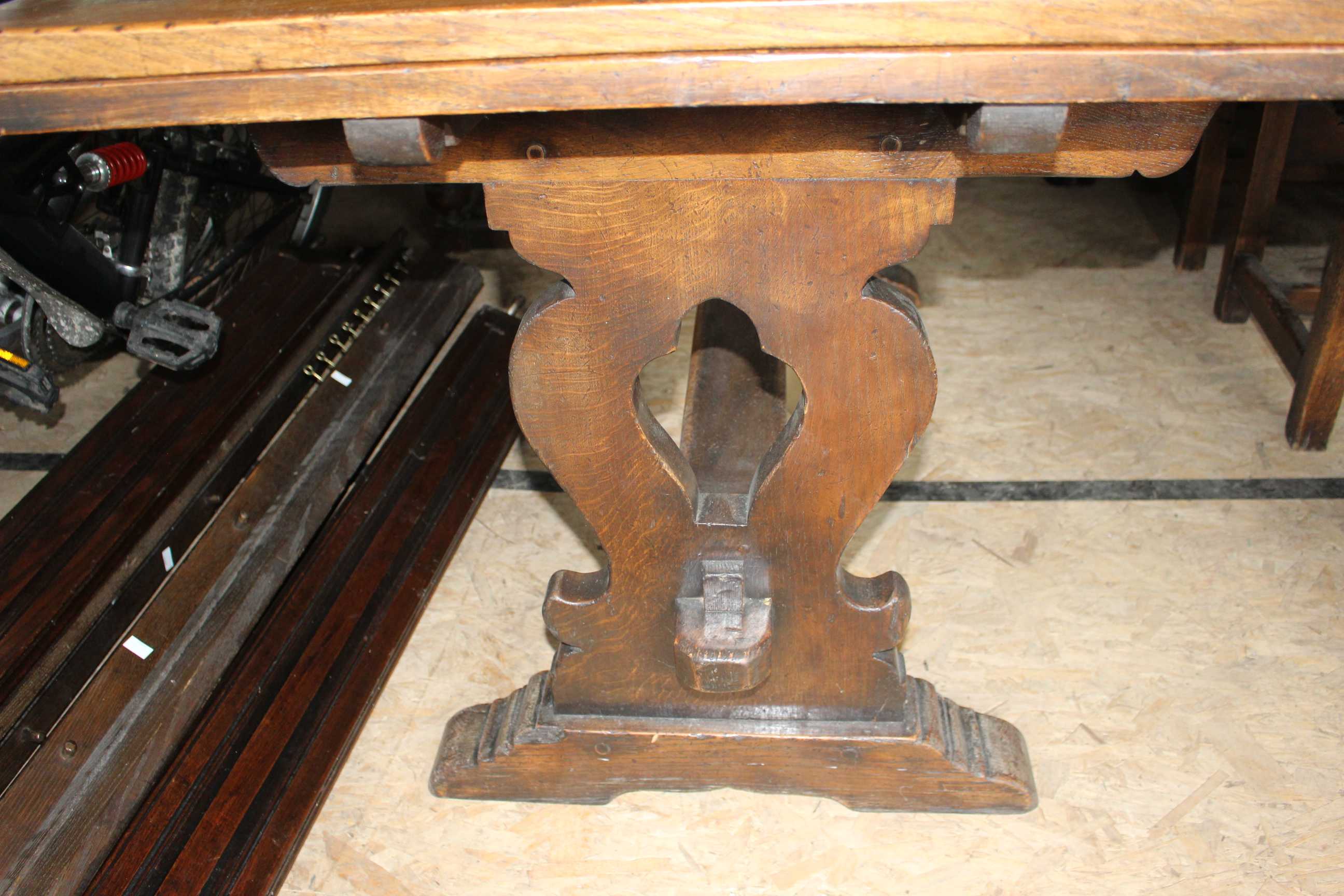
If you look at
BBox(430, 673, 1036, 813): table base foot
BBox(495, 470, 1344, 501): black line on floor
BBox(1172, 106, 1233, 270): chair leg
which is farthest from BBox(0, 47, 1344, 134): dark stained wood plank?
BBox(1172, 106, 1233, 270): chair leg

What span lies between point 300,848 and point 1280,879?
4.63 feet

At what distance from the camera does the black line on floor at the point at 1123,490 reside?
2295 millimetres

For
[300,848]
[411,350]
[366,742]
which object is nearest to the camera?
[300,848]

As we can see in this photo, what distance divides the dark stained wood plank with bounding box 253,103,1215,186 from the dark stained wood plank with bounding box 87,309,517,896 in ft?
3.29

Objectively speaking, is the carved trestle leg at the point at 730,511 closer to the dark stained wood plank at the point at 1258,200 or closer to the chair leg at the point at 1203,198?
the dark stained wood plank at the point at 1258,200

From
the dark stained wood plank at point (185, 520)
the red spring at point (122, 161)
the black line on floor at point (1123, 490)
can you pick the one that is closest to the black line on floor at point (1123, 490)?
the black line on floor at point (1123, 490)

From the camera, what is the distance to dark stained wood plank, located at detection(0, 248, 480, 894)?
64.3 inches

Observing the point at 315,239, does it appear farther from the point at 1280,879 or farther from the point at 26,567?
the point at 1280,879

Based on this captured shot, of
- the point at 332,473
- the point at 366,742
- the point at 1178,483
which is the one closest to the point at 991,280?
the point at 1178,483

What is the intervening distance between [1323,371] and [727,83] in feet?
5.88

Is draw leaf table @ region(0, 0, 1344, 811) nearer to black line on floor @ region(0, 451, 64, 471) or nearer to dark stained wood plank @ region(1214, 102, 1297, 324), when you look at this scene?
black line on floor @ region(0, 451, 64, 471)

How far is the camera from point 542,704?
1764 millimetres

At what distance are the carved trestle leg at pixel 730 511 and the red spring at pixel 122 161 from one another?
1133 millimetres

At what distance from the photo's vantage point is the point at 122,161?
7.04 feet
